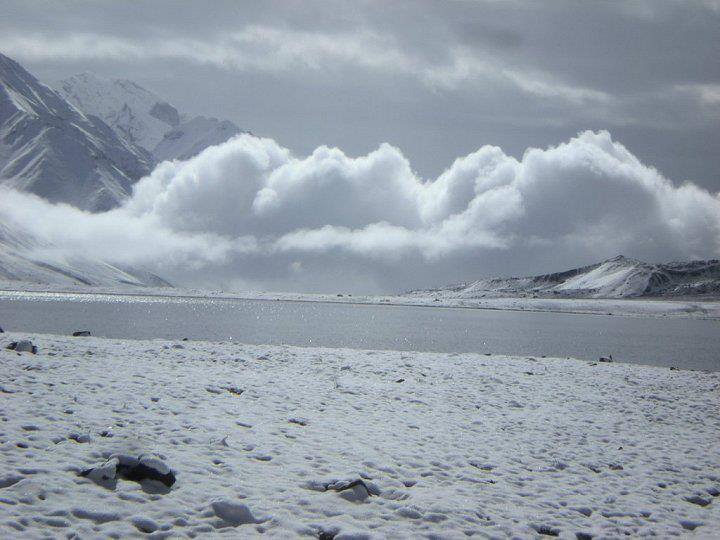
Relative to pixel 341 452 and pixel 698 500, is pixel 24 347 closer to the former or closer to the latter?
pixel 341 452

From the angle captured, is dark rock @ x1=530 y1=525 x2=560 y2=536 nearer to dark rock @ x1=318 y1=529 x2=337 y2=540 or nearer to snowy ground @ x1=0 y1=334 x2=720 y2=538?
snowy ground @ x1=0 y1=334 x2=720 y2=538

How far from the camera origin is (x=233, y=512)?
9.70 meters

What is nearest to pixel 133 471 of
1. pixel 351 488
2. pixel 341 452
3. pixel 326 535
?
pixel 326 535

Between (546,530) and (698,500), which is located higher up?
(546,530)

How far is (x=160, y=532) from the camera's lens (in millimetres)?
8867

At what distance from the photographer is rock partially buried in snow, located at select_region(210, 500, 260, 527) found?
9.59 metres

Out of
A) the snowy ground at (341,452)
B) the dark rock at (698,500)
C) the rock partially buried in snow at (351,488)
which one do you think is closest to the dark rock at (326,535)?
the snowy ground at (341,452)

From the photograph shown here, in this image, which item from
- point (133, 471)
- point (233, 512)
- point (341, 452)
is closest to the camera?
point (233, 512)

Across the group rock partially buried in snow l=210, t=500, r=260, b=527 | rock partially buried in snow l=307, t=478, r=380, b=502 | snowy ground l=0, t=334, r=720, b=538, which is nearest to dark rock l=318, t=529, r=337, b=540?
snowy ground l=0, t=334, r=720, b=538

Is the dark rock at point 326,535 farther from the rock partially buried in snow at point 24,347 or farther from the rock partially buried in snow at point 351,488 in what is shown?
the rock partially buried in snow at point 24,347

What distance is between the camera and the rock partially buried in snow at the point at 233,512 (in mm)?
9594

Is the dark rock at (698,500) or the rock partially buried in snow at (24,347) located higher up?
the rock partially buried in snow at (24,347)

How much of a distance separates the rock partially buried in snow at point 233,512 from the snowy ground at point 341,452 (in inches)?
1.3

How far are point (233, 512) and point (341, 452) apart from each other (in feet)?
13.4
